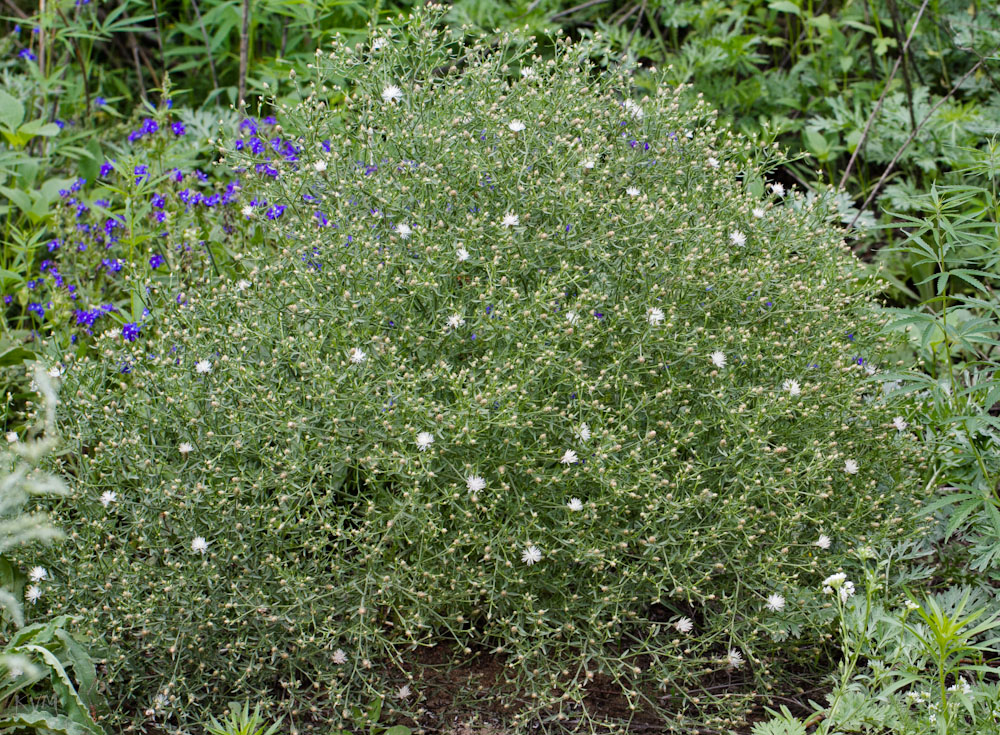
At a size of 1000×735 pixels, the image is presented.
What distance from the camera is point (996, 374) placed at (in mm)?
2793

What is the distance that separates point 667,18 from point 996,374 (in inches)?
116

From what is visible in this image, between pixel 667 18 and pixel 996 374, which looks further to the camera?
pixel 667 18

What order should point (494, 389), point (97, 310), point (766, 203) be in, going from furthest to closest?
point (97, 310) → point (766, 203) → point (494, 389)

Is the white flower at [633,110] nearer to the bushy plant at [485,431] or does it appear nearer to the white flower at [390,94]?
the bushy plant at [485,431]

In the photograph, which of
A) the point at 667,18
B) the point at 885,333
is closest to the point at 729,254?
the point at 885,333

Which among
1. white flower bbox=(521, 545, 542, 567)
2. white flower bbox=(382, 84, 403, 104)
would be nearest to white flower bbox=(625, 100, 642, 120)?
white flower bbox=(382, 84, 403, 104)

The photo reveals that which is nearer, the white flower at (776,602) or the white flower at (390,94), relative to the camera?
the white flower at (776,602)

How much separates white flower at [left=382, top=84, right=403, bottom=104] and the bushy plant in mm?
22

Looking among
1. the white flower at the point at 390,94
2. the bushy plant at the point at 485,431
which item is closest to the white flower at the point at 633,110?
the bushy plant at the point at 485,431

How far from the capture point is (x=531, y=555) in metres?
2.28

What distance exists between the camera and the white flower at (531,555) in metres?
2.28

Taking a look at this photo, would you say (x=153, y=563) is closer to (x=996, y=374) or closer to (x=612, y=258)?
(x=612, y=258)

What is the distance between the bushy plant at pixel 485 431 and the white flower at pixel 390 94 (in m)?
0.02

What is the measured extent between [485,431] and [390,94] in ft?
3.40
